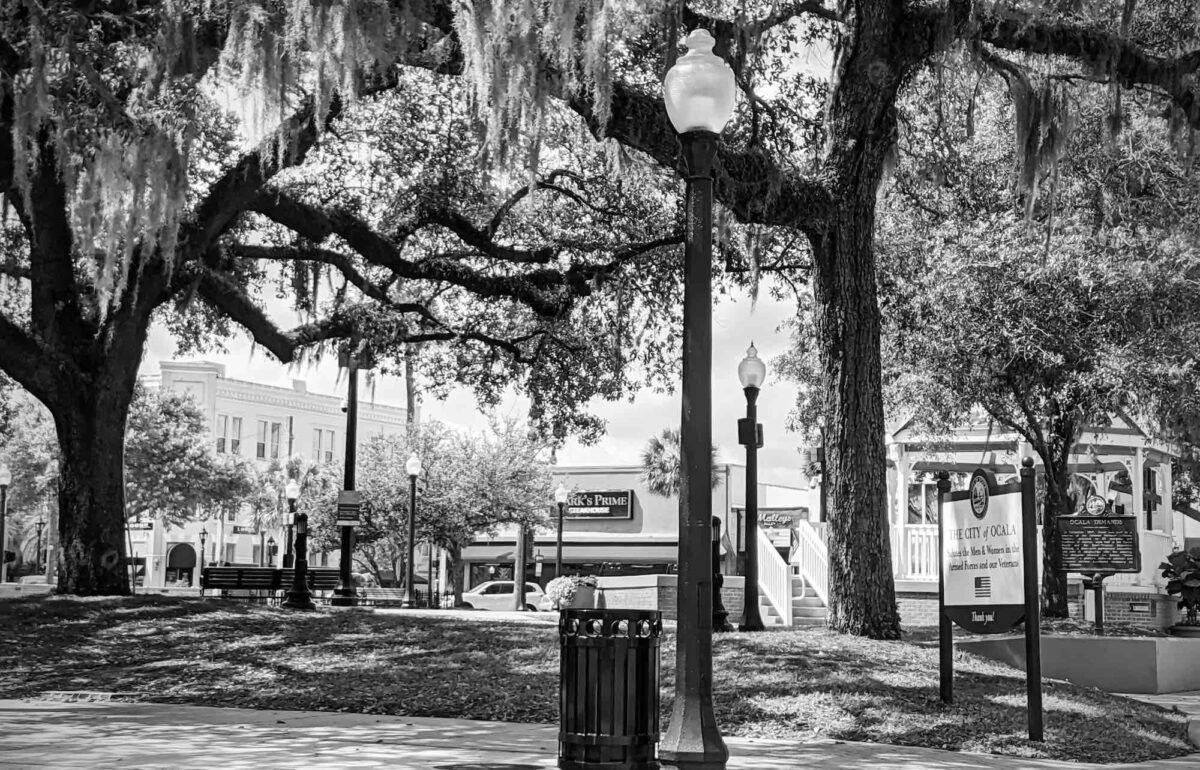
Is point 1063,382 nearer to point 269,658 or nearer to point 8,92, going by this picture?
point 269,658

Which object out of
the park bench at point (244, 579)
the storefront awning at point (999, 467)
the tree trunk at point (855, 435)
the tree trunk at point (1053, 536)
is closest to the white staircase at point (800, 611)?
the tree trunk at point (1053, 536)

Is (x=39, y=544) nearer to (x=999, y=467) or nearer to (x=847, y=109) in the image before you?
(x=999, y=467)

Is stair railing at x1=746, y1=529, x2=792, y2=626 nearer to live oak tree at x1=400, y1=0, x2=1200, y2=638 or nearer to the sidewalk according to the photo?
live oak tree at x1=400, y1=0, x2=1200, y2=638

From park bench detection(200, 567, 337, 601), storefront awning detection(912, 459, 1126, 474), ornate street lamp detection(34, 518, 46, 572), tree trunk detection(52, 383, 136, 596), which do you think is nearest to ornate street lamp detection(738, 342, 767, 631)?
tree trunk detection(52, 383, 136, 596)

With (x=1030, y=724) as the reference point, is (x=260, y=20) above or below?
above

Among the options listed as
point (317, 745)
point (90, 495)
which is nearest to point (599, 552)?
point (90, 495)

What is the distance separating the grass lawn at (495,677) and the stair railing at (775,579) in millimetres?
6680

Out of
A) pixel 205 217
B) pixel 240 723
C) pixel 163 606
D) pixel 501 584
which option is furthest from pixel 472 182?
pixel 501 584

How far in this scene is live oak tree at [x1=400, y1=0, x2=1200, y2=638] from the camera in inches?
507

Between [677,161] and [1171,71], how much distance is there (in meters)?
6.44

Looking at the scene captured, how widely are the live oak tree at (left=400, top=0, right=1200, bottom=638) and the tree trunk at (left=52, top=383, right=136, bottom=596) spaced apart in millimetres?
6977

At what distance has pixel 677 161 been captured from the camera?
45.7 feet

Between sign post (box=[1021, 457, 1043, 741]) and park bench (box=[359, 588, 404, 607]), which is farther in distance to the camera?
park bench (box=[359, 588, 404, 607])

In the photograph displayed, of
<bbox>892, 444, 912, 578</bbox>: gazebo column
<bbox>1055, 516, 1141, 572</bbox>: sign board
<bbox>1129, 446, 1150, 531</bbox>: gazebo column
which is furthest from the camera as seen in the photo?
<bbox>1129, 446, 1150, 531</bbox>: gazebo column
